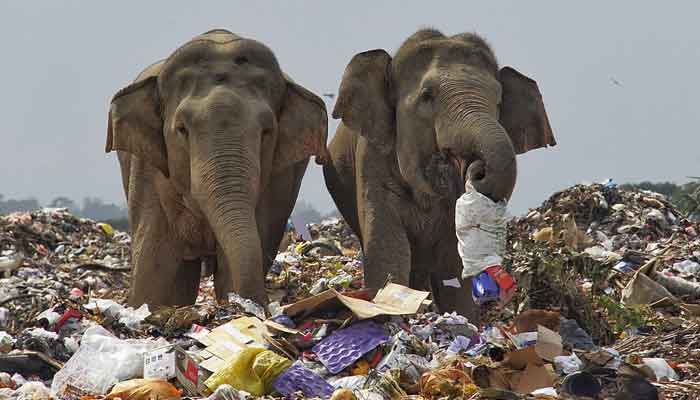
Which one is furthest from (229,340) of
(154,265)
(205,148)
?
(154,265)

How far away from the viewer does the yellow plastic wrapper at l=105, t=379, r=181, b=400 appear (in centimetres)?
624

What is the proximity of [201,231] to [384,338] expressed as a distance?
112 inches

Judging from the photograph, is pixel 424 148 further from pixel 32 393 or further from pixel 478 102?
pixel 32 393

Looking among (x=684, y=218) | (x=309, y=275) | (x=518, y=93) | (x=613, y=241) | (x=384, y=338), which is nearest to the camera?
(x=384, y=338)

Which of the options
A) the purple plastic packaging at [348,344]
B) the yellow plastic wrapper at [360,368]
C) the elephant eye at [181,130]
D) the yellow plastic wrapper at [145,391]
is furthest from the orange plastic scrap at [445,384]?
the elephant eye at [181,130]

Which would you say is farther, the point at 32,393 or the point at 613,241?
the point at 613,241

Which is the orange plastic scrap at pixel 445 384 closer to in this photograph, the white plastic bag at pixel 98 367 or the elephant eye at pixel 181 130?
the white plastic bag at pixel 98 367

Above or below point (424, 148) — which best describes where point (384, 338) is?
below

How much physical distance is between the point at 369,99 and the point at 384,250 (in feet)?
3.95

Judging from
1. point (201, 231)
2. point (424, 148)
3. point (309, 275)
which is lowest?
point (309, 275)

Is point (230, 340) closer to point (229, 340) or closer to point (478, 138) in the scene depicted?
point (229, 340)

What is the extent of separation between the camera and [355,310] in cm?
734

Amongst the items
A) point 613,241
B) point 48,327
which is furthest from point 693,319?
point 613,241

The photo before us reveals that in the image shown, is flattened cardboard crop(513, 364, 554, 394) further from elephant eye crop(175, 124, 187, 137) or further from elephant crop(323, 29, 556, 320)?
elephant eye crop(175, 124, 187, 137)
